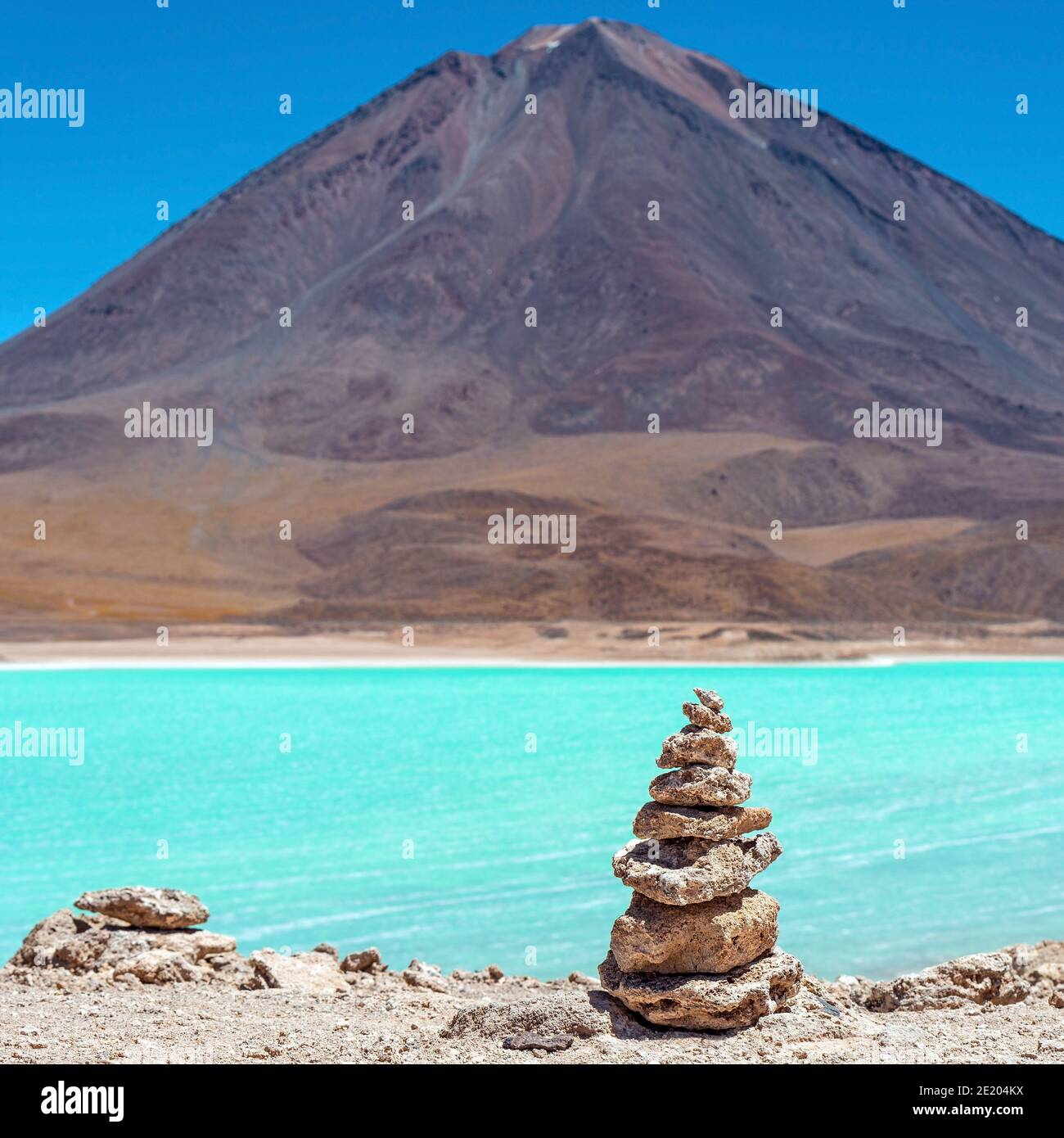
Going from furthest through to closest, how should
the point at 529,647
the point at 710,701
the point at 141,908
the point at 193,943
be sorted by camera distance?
the point at 529,647 → the point at 141,908 → the point at 193,943 → the point at 710,701

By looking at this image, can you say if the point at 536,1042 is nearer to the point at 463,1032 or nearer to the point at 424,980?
the point at 463,1032

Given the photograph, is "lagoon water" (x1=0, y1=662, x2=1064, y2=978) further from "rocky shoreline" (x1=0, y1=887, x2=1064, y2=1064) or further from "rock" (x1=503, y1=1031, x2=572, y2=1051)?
"rock" (x1=503, y1=1031, x2=572, y2=1051)

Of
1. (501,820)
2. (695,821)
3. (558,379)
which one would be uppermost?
(558,379)

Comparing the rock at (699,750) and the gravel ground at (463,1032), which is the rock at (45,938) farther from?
the rock at (699,750)

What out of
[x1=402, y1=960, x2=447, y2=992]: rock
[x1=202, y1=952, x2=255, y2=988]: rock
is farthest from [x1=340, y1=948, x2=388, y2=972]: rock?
[x1=202, y1=952, x2=255, y2=988]: rock

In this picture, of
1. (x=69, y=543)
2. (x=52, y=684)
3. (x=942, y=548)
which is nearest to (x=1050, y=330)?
(x=942, y=548)

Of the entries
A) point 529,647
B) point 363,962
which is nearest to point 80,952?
point 363,962
